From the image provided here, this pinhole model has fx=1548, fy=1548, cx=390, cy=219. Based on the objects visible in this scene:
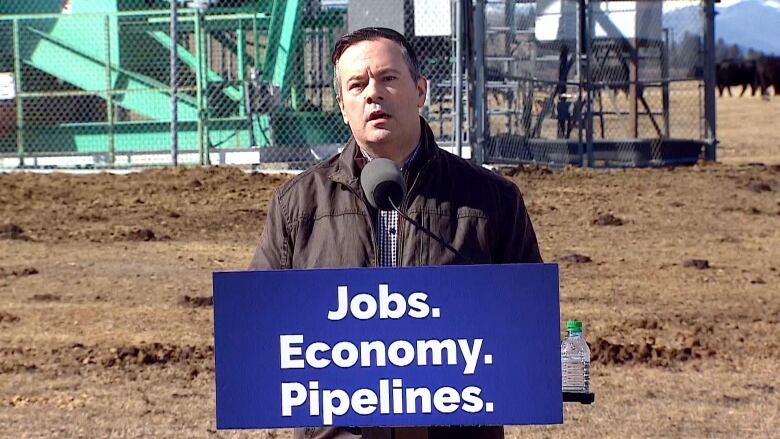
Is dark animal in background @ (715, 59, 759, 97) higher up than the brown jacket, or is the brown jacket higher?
dark animal in background @ (715, 59, 759, 97)

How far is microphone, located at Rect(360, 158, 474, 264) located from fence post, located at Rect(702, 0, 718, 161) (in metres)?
18.1

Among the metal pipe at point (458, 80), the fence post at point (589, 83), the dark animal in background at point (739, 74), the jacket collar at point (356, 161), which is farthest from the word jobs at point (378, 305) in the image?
the dark animal in background at point (739, 74)

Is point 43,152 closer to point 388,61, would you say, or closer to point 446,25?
point 446,25

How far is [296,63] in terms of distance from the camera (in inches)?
800

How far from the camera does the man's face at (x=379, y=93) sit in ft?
11.2

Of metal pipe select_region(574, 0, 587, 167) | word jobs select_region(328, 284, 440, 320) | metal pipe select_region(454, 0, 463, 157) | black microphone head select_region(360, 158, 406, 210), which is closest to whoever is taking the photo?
word jobs select_region(328, 284, 440, 320)

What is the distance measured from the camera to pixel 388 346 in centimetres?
315

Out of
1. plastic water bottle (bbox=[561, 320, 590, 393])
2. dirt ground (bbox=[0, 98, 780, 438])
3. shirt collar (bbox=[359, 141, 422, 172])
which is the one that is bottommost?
dirt ground (bbox=[0, 98, 780, 438])

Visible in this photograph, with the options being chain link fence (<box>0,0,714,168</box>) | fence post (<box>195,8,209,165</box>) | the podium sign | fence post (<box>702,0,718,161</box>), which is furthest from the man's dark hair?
fence post (<box>702,0,718,161</box>)

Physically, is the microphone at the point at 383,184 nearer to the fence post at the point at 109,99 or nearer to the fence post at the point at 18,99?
the fence post at the point at 109,99

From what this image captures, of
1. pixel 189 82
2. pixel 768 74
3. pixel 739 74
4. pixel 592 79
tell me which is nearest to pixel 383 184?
pixel 592 79

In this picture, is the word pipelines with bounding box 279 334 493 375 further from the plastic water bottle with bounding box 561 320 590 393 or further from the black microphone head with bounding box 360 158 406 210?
the plastic water bottle with bounding box 561 320 590 393

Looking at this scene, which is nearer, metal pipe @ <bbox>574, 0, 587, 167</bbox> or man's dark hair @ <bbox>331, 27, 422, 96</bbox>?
man's dark hair @ <bbox>331, 27, 422, 96</bbox>

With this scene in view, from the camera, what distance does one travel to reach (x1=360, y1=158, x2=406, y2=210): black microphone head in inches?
128
